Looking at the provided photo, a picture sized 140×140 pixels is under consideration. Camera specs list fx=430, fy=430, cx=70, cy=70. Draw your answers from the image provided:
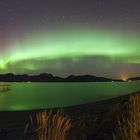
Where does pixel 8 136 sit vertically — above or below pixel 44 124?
below

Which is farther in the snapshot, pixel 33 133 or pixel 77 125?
pixel 77 125

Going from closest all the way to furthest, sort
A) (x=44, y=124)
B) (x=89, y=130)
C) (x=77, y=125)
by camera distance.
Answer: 1. (x=44, y=124)
2. (x=89, y=130)
3. (x=77, y=125)

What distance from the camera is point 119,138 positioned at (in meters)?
15.9

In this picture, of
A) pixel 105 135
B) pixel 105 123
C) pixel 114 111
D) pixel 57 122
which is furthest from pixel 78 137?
pixel 57 122

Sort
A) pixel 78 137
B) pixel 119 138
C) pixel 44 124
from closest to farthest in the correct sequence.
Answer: pixel 44 124 < pixel 119 138 < pixel 78 137

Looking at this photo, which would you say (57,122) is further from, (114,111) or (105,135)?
(114,111)

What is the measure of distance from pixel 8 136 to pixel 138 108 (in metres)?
11.7

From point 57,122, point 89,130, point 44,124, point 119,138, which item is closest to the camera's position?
point 44,124

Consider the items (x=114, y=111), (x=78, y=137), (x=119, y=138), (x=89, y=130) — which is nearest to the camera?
(x=119, y=138)

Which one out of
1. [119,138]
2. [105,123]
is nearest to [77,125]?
[105,123]

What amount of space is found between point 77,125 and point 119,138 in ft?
17.9

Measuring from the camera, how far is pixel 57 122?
9.38m

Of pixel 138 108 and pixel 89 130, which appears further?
pixel 89 130

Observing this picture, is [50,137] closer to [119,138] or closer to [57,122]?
[57,122]
